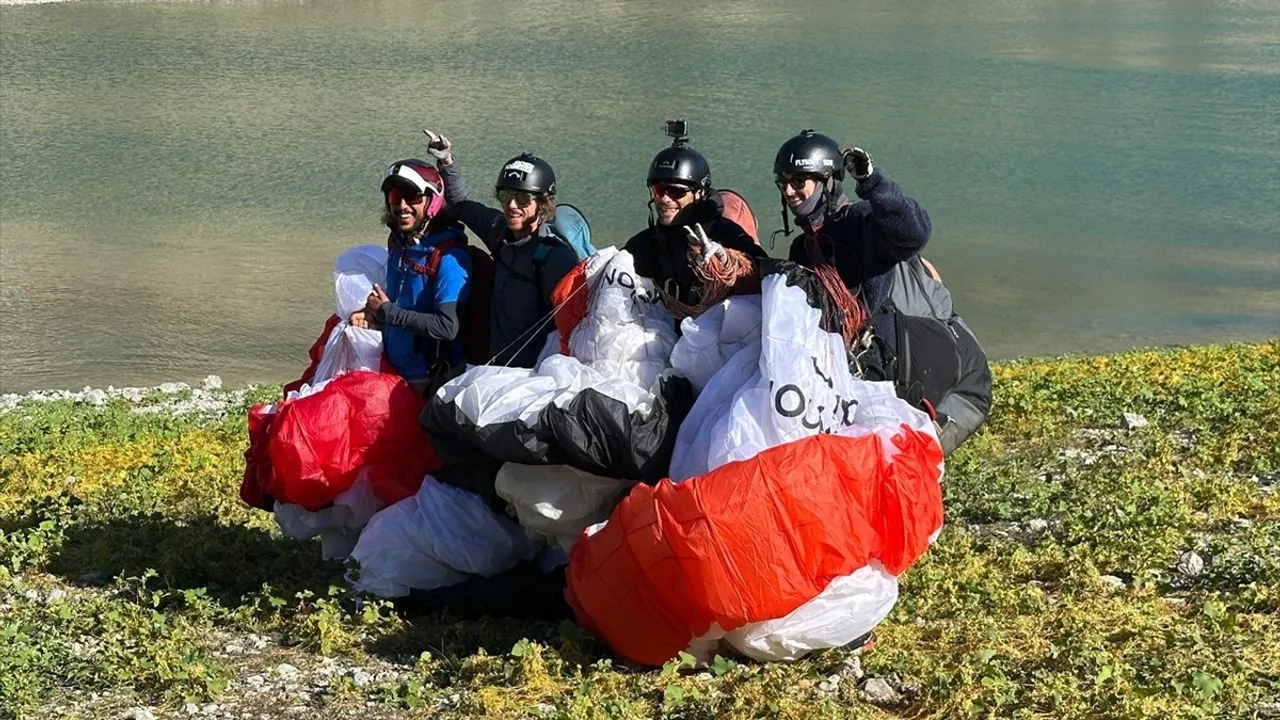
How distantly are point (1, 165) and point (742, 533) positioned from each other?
24856 mm

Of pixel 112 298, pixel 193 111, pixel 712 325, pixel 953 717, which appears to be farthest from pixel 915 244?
pixel 193 111

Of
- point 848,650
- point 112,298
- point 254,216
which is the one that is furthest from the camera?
point 254,216

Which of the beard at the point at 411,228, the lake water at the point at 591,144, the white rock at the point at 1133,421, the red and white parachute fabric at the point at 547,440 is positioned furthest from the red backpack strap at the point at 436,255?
the lake water at the point at 591,144

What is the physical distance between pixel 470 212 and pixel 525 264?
48cm

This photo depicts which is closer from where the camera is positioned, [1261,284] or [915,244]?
[915,244]

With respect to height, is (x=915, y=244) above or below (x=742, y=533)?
above

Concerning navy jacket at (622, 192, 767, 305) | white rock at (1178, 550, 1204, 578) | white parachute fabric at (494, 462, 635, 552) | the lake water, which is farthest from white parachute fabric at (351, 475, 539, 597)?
the lake water

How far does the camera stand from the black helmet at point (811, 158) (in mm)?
5480

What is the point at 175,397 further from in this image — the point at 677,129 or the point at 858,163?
the point at 858,163

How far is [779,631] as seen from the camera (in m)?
A: 4.80

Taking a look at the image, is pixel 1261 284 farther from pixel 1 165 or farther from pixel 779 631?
pixel 1 165

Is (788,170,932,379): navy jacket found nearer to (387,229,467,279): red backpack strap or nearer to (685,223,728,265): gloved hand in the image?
(685,223,728,265): gloved hand

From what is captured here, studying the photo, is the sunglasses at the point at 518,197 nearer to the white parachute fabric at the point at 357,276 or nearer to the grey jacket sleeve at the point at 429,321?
the grey jacket sleeve at the point at 429,321

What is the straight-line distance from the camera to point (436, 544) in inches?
226
